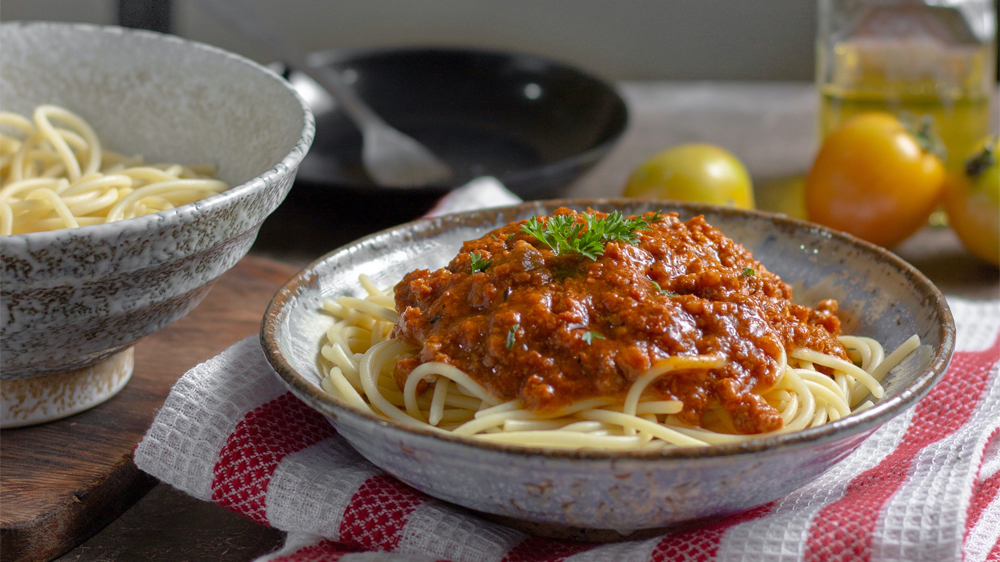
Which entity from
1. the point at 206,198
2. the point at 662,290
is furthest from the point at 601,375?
the point at 206,198

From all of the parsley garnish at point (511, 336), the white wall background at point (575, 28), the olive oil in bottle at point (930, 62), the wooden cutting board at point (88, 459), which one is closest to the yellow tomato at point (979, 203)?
the olive oil in bottle at point (930, 62)


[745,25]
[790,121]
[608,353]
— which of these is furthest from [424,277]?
[745,25]

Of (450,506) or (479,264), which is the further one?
(479,264)

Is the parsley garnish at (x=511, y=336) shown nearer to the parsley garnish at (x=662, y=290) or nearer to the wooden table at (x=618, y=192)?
the parsley garnish at (x=662, y=290)

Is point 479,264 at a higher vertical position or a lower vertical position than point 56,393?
higher

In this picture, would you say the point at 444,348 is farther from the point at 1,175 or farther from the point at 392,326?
the point at 1,175

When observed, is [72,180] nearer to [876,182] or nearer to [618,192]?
[618,192]
